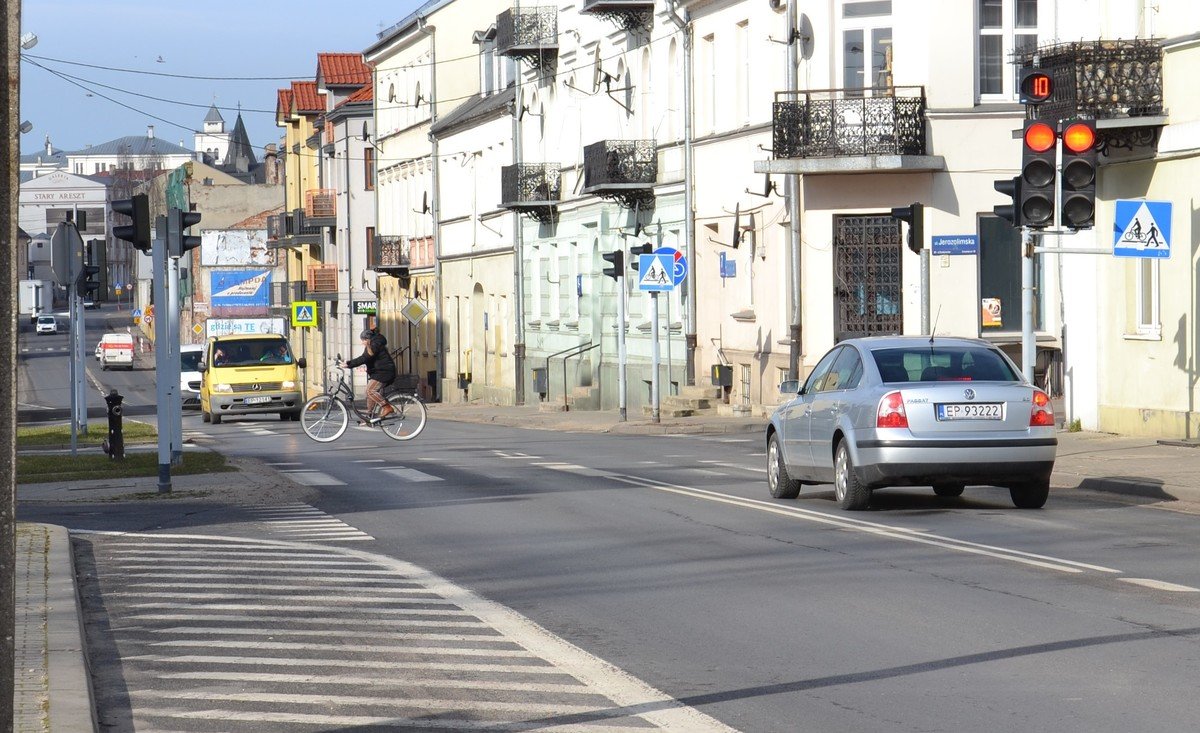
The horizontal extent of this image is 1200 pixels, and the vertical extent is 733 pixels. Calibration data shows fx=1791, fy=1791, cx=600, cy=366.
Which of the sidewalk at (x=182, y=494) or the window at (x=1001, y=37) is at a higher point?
the window at (x=1001, y=37)

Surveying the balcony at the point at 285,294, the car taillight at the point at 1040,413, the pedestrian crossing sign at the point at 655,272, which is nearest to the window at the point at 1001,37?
the pedestrian crossing sign at the point at 655,272

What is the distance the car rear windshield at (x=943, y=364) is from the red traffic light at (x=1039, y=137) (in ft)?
11.2

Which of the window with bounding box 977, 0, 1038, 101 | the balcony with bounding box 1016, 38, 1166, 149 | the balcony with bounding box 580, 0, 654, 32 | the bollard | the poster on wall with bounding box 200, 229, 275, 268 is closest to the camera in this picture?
the balcony with bounding box 1016, 38, 1166, 149

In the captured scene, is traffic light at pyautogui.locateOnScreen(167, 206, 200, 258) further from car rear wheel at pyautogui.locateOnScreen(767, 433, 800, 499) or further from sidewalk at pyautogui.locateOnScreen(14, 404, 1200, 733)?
car rear wheel at pyautogui.locateOnScreen(767, 433, 800, 499)

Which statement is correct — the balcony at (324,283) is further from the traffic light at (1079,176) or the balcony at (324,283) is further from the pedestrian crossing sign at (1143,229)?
the traffic light at (1079,176)

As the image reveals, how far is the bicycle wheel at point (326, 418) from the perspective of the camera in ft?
98.4

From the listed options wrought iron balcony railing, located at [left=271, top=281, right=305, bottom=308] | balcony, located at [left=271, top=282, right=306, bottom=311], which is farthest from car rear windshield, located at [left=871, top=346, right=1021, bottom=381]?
wrought iron balcony railing, located at [left=271, top=281, right=305, bottom=308]

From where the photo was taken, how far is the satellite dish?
34.1 m

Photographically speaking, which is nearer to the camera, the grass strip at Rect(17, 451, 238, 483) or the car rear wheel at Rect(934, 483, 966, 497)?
the car rear wheel at Rect(934, 483, 966, 497)

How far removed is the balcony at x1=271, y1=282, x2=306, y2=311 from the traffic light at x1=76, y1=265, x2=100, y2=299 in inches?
2306

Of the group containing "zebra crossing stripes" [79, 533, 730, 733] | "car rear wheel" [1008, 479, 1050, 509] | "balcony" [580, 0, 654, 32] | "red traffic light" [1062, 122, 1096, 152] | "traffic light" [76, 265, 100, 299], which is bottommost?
"zebra crossing stripes" [79, 533, 730, 733]

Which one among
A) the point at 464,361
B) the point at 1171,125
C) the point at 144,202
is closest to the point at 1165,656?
the point at 144,202

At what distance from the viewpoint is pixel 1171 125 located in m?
23.3

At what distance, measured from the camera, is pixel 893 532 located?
14.0 meters
